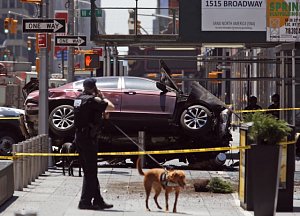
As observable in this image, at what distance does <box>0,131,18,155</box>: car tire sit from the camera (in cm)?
2089

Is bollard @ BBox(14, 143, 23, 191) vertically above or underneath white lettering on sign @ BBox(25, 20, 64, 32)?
underneath

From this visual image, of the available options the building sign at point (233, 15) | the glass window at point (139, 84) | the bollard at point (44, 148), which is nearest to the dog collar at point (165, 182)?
the bollard at point (44, 148)

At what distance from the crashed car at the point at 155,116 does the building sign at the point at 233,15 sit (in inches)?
155

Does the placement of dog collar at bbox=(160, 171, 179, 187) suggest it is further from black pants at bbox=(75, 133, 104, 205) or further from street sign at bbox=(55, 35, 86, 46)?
street sign at bbox=(55, 35, 86, 46)

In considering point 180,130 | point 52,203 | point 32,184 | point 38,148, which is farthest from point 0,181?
point 180,130

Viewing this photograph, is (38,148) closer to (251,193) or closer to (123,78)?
(123,78)

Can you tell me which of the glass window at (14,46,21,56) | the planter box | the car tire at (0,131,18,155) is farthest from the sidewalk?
the glass window at (14,46,21,56)

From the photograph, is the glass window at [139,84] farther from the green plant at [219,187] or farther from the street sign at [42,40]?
the green plant at [219,187]

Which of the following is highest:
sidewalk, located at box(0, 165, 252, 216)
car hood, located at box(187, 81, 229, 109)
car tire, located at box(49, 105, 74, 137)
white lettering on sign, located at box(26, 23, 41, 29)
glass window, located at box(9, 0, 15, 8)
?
glass window, located at box(9, 0, 15, 8)

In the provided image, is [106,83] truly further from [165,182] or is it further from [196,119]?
[165,182]

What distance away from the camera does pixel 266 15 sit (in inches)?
870

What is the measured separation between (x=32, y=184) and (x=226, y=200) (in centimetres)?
372

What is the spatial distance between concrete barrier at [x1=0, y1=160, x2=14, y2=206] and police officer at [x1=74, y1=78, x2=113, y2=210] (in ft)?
3.74

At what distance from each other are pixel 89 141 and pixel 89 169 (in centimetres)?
41
